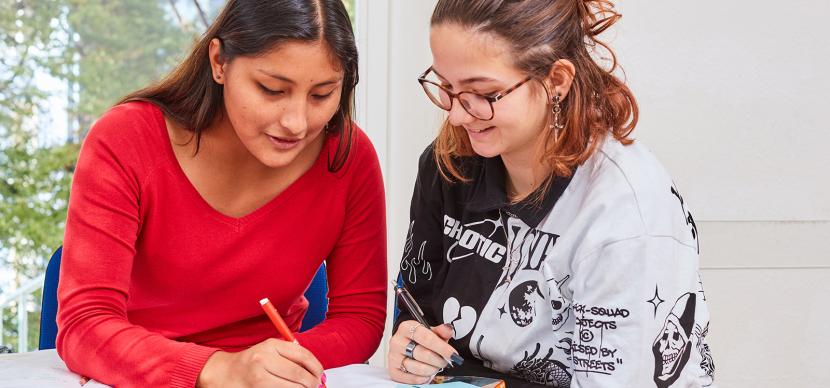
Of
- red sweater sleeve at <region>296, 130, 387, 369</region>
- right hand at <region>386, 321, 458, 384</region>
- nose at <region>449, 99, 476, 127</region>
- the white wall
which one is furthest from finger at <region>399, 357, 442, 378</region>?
the white wall

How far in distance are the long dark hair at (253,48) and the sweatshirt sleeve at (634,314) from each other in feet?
1.54

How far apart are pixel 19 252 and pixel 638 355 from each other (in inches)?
92.2

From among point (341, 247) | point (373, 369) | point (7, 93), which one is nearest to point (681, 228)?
point (373, 369)

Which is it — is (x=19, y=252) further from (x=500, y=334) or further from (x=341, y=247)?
(x=500, y=334)

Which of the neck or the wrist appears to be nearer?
the wrist

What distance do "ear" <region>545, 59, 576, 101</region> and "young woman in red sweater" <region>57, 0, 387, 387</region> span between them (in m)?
0.29

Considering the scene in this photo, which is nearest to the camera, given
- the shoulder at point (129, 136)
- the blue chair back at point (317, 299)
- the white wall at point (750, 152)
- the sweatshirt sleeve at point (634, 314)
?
the sweatshirt sleeve at point (634, 314)

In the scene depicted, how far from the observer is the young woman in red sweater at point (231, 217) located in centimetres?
117

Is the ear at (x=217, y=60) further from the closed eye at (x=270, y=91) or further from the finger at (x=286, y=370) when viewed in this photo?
the finger at (x=286, y=370)

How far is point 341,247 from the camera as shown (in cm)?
145

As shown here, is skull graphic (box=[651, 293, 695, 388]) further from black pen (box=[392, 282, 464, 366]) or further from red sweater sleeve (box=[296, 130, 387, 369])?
red sweater sleeve (box=[296, 130, 387, 369])

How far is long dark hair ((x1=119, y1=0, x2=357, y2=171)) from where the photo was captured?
1.19m

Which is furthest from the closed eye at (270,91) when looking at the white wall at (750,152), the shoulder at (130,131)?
the white wall at (750,152)

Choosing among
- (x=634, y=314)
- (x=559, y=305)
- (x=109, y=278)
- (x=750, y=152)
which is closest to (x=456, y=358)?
(x=559, y=305)
